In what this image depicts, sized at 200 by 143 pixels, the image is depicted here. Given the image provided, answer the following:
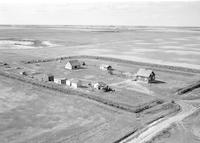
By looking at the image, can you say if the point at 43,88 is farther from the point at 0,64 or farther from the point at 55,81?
the point at 0,64

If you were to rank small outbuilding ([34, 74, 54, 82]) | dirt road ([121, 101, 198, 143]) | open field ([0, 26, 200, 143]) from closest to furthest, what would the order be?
dirt road ([121, 101, 198, 143]), open field ([0, 26, 200, 143]), small outbuilding ([34, 74, 54, 82])

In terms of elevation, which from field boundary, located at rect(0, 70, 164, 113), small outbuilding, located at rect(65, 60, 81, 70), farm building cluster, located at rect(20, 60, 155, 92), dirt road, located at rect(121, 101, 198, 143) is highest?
small outbuilding, located at rect(65, 60, 81, 70)

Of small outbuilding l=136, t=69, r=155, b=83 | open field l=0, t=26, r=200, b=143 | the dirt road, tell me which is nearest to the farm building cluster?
small outbuilding l=136, t=69, r=155, b=83

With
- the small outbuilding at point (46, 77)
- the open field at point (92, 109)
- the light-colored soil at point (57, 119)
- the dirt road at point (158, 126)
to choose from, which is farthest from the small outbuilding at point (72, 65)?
the dirt road at point (158, 126)

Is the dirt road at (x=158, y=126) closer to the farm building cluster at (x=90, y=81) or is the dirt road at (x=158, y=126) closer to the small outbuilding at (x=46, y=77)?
the farm building cluster at (x=90, y=81)

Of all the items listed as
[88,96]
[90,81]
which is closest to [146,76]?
[90,81]

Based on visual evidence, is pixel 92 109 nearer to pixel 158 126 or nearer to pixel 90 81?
pixel 158 126

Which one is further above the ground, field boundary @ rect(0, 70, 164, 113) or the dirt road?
field boundary @ rect(0, 70, 164, 113)

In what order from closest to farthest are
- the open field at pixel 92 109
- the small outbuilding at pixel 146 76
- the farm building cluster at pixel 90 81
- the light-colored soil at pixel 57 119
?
the light-colored soil at pixel 57 119 → the open field at pixel 92 109 → the farm building cluster at pixel 90 81 → the small outbuilding at pixel 146 76

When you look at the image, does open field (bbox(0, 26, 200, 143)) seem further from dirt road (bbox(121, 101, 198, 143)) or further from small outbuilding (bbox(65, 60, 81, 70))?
small outbuilding (bbox(65, 60, 81, 70))

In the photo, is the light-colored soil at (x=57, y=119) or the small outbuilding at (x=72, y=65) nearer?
the light-colored soil at (x=57, y=119)
